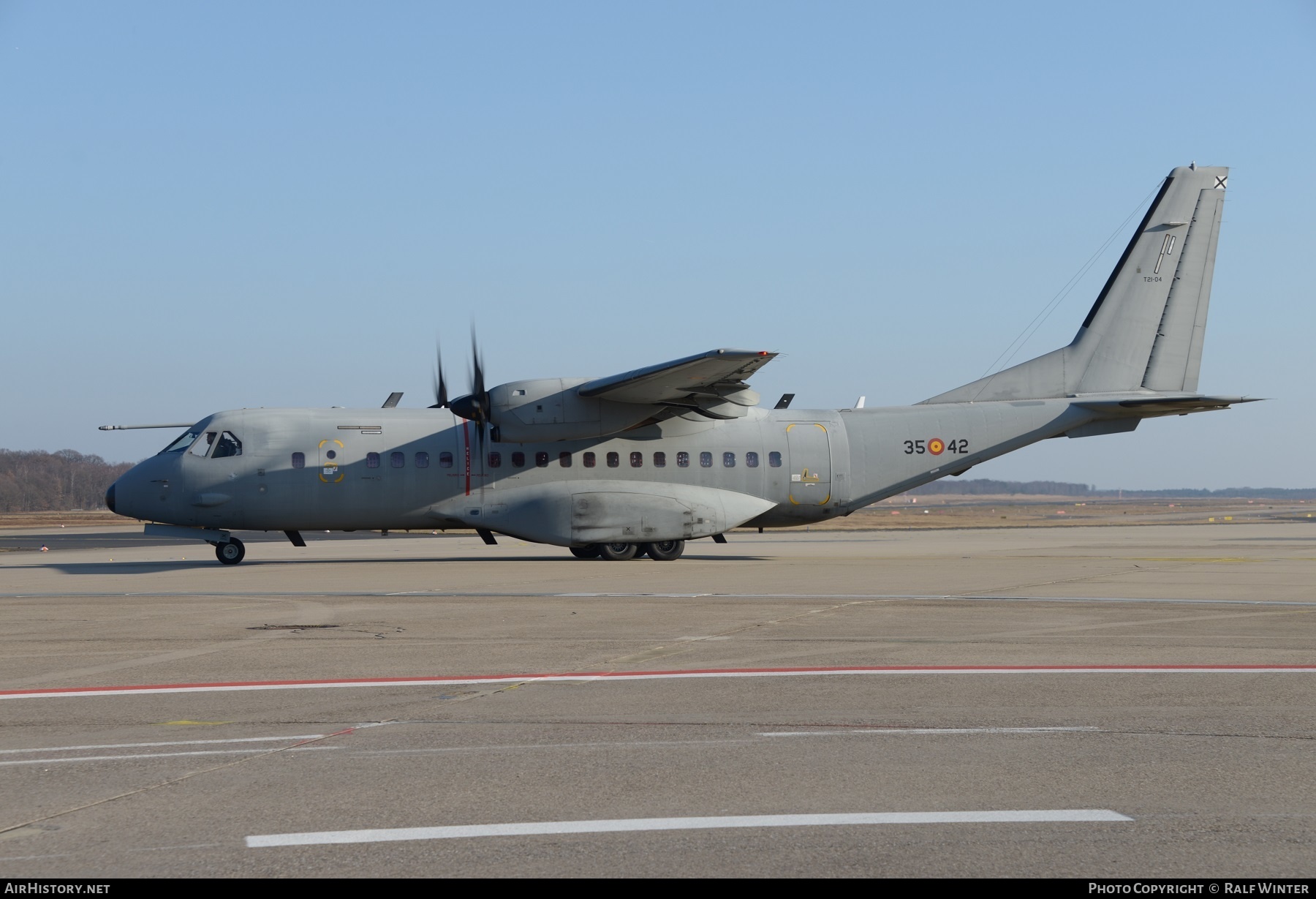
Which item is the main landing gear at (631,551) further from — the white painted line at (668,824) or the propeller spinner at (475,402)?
the white painted line at (668,824)

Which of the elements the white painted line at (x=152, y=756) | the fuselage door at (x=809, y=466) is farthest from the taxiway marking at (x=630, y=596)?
the fuselage door at (x=809, y=466)

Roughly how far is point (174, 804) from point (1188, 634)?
10889mm

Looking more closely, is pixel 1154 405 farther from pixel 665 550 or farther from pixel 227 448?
pixel 227 448

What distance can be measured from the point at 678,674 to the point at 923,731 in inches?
117

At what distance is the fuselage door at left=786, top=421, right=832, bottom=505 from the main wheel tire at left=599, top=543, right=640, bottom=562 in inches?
177

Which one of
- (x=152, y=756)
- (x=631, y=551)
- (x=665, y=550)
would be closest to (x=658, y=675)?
(x=152, y=756)

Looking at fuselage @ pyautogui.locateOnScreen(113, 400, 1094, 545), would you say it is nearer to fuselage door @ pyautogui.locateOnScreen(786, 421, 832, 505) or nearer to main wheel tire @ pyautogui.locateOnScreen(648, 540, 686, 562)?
fuselage door @ pyautogui.locateOnScreen(786, 421, 832, 505)

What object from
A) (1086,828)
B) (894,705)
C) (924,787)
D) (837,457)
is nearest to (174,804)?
(924,787)

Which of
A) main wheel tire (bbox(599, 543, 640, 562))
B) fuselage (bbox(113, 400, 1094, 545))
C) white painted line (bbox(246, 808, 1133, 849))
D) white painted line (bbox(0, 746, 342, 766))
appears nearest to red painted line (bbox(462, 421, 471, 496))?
fuselage (bbox(113, 400, 1094, 545))

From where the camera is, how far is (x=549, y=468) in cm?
2770

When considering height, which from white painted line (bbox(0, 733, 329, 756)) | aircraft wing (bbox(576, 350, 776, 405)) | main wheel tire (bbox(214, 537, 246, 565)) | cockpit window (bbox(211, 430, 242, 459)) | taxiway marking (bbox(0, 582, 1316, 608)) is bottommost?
taxiway marking (bbox(0, 582, 1316, 608))

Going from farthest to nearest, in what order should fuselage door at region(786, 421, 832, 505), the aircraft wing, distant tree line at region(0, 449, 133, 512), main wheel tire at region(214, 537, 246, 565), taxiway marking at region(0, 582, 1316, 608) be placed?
distant tree line at region(0, 449, 133, 512)
fuselage door at region(786, 421, 832, 505)
main wheel tire at region(214, 537, 246, 565)
the aircraft wing
taxiway marking at region(0, 582, 1316, 608)

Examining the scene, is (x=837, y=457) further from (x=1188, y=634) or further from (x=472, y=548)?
(x=1188, y=634)

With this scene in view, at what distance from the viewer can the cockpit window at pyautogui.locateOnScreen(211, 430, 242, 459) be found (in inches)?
1046
